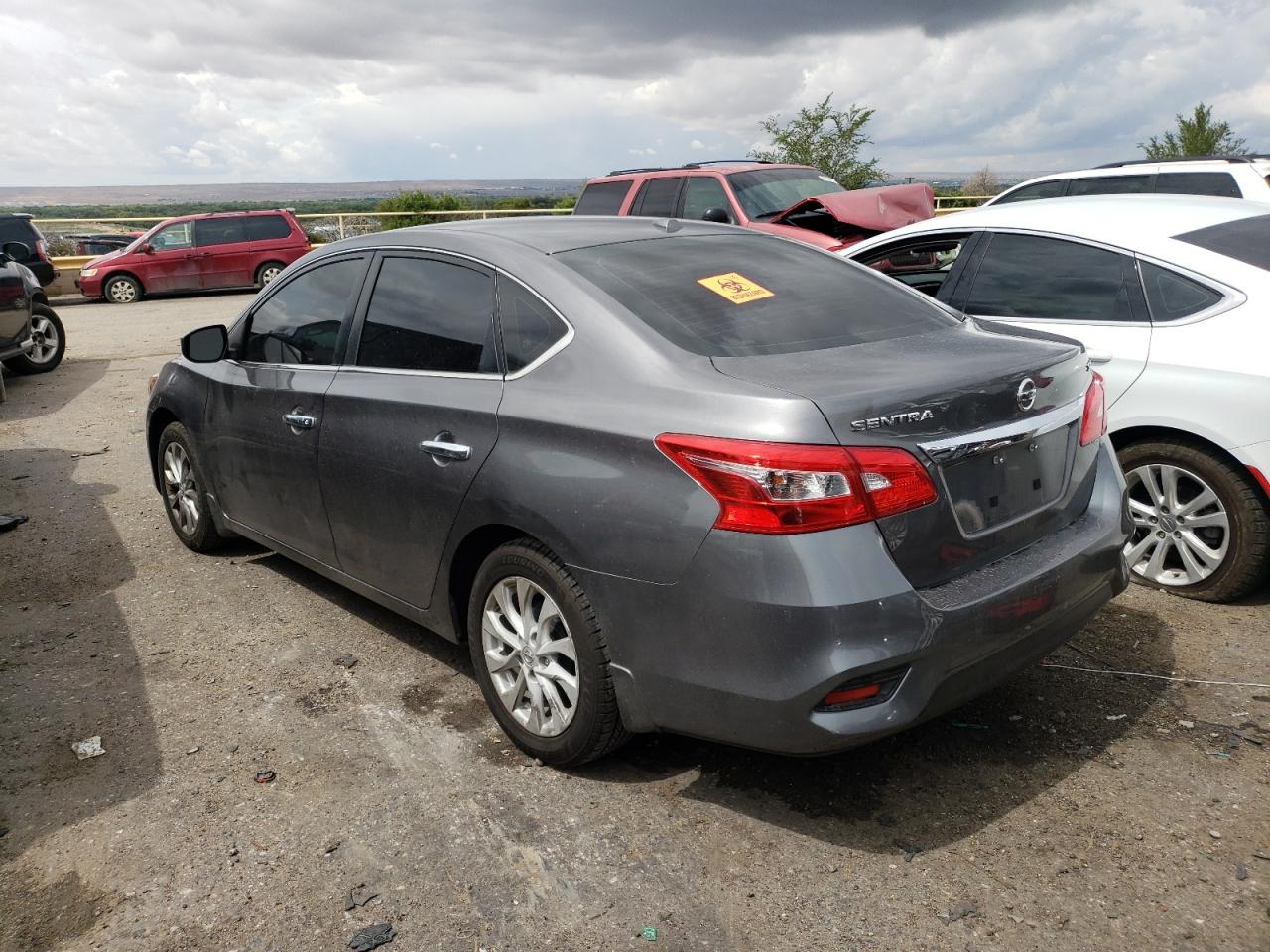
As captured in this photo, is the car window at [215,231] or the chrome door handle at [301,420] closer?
the chrome door handle at [301,420]

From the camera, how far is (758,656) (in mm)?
2688

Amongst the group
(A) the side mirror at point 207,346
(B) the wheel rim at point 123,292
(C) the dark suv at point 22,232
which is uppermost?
(A) the side mirror at point 207,346

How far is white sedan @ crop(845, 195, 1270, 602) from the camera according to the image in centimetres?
419

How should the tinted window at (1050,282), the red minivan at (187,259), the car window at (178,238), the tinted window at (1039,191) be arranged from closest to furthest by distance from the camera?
the tinted window at (1050,282) → the tinted window at (1039,191) → the red minivan at (187,259) → the car window at (178,238)

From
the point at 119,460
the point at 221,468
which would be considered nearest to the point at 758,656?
the point at 221,468

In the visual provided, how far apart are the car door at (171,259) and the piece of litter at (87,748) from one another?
20239mm

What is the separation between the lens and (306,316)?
4.46 m

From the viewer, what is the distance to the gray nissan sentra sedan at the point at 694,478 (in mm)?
2658

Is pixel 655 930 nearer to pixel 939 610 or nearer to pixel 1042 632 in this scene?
pixel 939 610

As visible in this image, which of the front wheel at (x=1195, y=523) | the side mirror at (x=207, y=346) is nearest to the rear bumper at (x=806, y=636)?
the front wheel at (x=1195, y=523)

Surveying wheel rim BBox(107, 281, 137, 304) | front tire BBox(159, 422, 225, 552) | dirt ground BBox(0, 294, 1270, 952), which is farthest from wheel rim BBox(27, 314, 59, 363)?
wheel rim BBox(107, 281, 137, 304)

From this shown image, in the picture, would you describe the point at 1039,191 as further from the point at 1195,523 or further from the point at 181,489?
the point at 181,489

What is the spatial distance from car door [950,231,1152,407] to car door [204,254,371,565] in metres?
3.00

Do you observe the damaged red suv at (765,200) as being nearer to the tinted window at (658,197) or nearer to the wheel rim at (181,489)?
the tinted window at (658,197)
